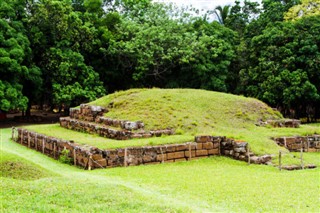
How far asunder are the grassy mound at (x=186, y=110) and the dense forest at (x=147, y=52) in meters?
9.95

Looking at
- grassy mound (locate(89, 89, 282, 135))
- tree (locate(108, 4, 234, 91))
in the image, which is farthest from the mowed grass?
tree (locate(108, 4, 234, 91))

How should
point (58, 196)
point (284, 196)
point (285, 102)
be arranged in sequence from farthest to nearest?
1. point (285, 102)
2. point (284, 196)
3. point (58, 196)

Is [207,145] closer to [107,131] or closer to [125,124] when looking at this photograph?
[125,124]

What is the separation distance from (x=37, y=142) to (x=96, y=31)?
1818cm

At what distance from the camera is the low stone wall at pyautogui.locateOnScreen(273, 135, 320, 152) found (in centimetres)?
1939

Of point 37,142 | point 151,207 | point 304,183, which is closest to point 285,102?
point 37,142

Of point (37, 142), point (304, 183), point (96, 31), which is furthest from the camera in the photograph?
point (96, 31)

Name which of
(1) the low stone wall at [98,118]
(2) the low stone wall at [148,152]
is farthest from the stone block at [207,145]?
(1) the low stone wall at [98,118]

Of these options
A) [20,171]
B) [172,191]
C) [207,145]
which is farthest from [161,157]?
[172,191]

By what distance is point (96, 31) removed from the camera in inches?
1480

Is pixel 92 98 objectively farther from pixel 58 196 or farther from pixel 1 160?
pixel 58 196

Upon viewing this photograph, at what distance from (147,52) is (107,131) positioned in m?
16.4

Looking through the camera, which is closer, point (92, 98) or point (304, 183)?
point (304, 183)

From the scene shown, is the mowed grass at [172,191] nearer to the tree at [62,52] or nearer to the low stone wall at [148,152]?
the low stone wall at [148,152]
